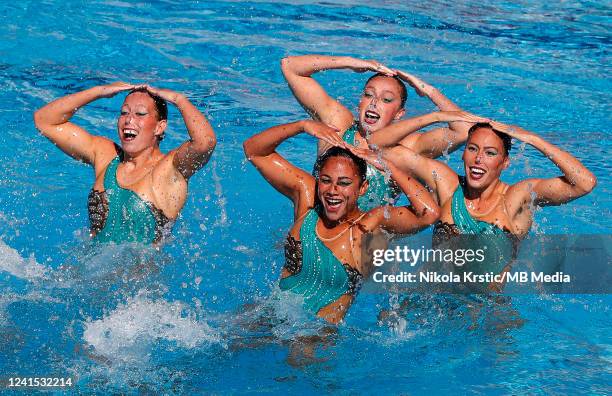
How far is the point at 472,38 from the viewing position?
491 inches

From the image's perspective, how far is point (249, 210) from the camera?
8.59m

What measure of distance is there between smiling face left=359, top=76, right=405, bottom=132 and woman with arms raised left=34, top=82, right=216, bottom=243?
3.97ft

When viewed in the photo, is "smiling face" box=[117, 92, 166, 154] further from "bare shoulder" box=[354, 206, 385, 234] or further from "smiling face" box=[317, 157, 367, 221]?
"bare shoulder" box=[354, 206, 385, 234]

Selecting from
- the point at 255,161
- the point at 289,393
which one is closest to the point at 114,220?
the point at 255,161

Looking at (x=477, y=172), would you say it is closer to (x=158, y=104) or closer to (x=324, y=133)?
(x=324, y=133)

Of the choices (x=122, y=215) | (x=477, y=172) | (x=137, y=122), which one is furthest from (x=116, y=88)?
(x=477, y=172)

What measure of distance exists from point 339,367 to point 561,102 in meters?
6.07

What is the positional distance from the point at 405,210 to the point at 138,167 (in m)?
1.98

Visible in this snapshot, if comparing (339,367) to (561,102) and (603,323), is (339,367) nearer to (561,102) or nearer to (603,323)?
(603,323)

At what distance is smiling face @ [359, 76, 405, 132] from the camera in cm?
674

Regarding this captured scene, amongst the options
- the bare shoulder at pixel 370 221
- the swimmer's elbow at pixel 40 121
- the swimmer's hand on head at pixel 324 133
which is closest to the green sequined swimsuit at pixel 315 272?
the bare shoulder at pixel 370 221

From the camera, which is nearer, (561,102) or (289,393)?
(289,393)

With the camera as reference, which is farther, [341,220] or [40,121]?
[40,121]

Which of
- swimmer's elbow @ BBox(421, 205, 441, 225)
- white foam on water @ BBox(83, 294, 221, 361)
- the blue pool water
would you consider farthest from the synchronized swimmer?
white foam on water @ BBox(83, 294, 221, 361)
